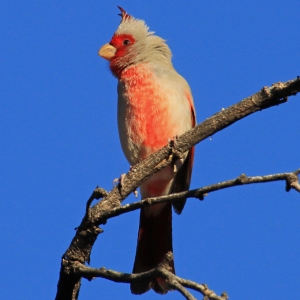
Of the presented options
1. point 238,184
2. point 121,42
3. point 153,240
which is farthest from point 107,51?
point 238,184

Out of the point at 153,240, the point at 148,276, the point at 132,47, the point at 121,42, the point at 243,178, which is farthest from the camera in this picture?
the point at 121,42

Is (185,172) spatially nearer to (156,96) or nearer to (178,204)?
(178,204)

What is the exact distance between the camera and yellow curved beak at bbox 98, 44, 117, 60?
5.85m

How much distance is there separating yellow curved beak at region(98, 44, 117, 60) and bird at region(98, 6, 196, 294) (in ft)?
0.08

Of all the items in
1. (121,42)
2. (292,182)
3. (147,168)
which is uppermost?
(121,42)

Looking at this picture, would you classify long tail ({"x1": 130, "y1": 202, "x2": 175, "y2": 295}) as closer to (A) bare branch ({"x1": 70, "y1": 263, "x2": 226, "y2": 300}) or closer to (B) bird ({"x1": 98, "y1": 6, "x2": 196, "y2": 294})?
(B) bird ({"x1": 98, "y1": 6, "x2": 196, "y2": 294})

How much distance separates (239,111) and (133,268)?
2.09 metres

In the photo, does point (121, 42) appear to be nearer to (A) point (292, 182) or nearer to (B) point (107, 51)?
(B) point (107, 51)

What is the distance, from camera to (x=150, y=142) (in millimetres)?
5145

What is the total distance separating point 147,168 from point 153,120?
4.19 ft

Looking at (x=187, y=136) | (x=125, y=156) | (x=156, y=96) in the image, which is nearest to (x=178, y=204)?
(x=125, y=156)

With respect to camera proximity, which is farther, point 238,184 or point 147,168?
point 147,168

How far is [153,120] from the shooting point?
5078 millimetres

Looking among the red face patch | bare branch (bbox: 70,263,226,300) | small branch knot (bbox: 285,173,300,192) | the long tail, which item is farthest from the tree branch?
the red face patch
